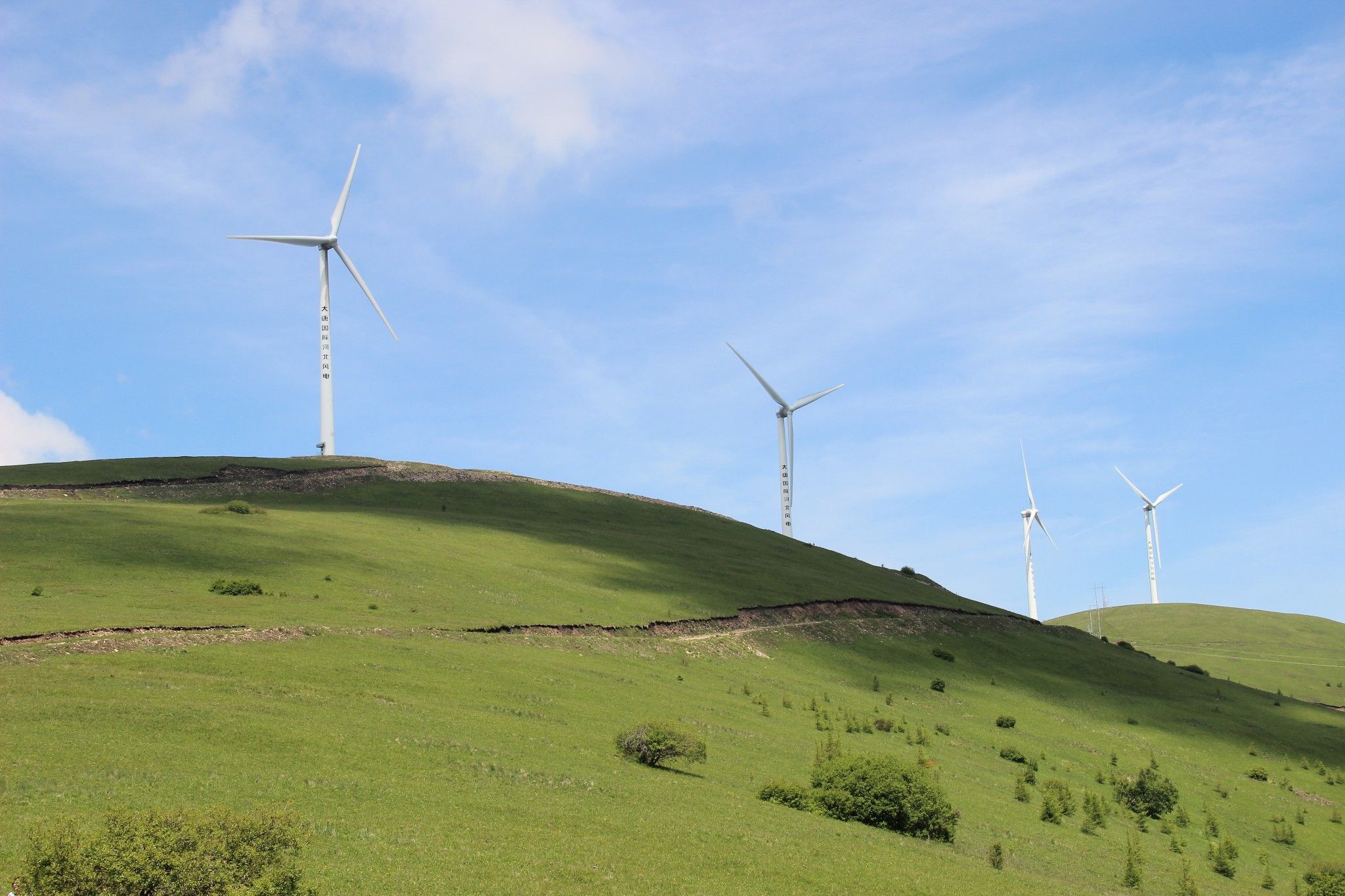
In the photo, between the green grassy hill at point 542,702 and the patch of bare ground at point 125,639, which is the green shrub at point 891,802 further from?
the patch of bare ground at point 125,639

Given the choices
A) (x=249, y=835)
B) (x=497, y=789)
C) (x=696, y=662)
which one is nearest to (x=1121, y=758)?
(x=696, y=662)

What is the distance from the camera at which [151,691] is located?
114ft

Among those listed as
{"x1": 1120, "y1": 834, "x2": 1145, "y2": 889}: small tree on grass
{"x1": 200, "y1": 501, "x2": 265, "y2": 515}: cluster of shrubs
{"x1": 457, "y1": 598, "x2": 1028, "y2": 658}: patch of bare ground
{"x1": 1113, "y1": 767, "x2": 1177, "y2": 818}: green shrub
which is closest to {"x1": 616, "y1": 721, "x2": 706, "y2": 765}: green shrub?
{"x1": 1120, "y1": 834, "x2": 1145, "y2": 889}: small tree on grass

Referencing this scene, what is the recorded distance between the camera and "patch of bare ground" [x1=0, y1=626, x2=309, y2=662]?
38844 millimetres

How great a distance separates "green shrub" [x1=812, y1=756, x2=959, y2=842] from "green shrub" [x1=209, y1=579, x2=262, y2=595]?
34150 millimetres

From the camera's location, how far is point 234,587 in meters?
56.6

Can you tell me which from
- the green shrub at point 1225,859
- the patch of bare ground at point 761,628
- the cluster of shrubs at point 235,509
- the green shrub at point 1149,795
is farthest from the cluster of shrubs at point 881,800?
the cluster of shrubs at point 235,509

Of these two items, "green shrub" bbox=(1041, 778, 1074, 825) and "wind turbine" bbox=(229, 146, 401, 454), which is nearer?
"green shrub" bbox=(1041, 778, 1074, 825)

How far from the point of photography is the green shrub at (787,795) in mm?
37969

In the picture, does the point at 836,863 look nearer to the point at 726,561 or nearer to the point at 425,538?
the point at 425,538

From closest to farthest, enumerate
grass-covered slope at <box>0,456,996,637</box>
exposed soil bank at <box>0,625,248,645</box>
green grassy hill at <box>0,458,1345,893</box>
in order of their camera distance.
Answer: green grassy hill at <box>0,458,1345,893</box> < exposed soil bank at <box>0,625,248,645</box> < grass-covered slope at <box>0,456,996,637</box>

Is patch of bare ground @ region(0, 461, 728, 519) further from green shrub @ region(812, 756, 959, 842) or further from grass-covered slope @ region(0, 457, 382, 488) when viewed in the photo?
green shrub @ region(812, 756, 959, 842)

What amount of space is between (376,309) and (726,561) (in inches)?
2115

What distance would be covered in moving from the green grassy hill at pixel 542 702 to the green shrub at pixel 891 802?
5.37ft
